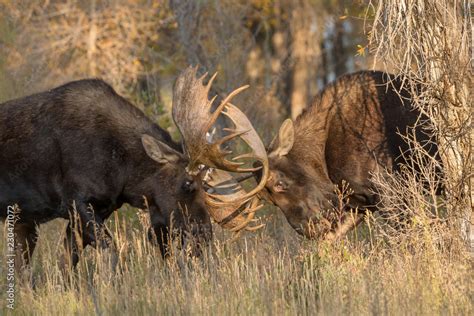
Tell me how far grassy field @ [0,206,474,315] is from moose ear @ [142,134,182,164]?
99cm

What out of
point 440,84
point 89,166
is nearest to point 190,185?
point 89,166

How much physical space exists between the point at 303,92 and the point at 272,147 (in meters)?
17.9

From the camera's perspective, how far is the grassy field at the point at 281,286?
8.25 m

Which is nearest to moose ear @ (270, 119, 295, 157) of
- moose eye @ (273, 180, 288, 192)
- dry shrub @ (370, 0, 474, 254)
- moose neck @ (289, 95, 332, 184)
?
moose neck @ (289, 95, 332, 184)

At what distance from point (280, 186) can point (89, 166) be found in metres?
2.09

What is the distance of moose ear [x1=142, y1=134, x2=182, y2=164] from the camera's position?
10836 millimetres

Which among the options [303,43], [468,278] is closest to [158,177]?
[468,278]

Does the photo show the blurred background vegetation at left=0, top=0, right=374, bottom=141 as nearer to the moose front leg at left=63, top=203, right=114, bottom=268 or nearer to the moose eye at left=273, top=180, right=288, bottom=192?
the moose eye at left=273, top=180, right=288, bottom=192

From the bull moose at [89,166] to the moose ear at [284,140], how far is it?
1138 mm

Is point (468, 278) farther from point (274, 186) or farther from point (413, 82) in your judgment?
point (274, 186)

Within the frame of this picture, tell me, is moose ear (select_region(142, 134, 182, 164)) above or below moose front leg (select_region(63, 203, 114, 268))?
above

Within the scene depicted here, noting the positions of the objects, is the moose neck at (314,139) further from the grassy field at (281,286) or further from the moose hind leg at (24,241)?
the moose hind leg at (24,241)

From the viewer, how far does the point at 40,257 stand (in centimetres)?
1267

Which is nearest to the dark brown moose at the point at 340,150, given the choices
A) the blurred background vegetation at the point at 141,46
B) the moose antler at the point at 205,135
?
the moose antler at the point at 205,135
